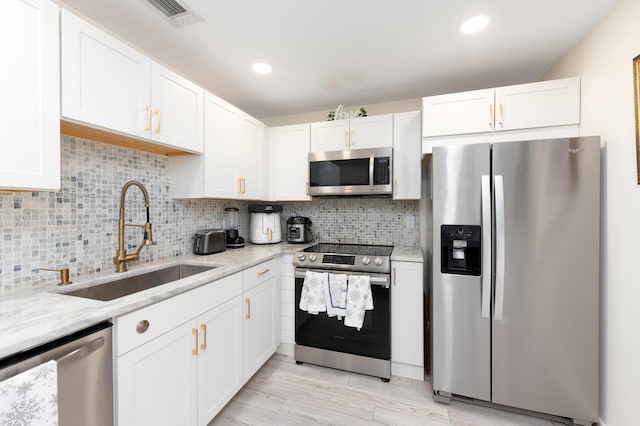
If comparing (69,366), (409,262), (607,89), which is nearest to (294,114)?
(409,262)

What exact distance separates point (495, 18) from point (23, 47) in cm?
219

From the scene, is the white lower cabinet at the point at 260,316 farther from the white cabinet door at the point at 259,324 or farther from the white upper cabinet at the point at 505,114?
the white upper cabinet at the point at 505,114

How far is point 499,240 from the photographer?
159 cm

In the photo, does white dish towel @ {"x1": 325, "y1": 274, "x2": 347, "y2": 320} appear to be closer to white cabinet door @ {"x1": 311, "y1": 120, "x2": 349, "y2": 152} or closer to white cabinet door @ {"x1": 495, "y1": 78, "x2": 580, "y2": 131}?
white cabinet door @ {"x1": 311, "y1": 120, "x2": 349, "y2": 152}

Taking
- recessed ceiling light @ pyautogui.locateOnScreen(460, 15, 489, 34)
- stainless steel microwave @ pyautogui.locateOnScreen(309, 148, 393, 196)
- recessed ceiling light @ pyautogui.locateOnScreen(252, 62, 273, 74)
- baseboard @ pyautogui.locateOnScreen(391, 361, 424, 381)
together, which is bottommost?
baseboard @ pyautogui.locateOnScreen(391, 361, 424, 381)

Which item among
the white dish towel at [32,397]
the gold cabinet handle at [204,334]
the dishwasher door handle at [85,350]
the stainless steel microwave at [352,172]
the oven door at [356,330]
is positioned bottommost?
the oven door at [356,330]

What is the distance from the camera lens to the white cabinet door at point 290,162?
2617mm

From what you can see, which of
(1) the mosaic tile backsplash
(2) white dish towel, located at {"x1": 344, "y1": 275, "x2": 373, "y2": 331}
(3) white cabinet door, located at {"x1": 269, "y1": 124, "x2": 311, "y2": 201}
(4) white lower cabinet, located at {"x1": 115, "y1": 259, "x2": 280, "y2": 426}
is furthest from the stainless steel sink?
(3) white cabinet door, located at {"x1": 269, "y1": 124, "x2": 311, "y2": 201}

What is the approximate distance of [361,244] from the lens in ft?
8.89

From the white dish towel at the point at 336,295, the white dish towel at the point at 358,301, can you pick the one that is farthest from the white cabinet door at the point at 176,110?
the white dish towel at the point at 358,301

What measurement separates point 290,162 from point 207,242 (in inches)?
44.2

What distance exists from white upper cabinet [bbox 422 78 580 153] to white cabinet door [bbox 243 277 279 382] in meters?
1.66

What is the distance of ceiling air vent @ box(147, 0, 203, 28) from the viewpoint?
1.34 metres

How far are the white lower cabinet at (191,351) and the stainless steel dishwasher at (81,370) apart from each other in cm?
4
